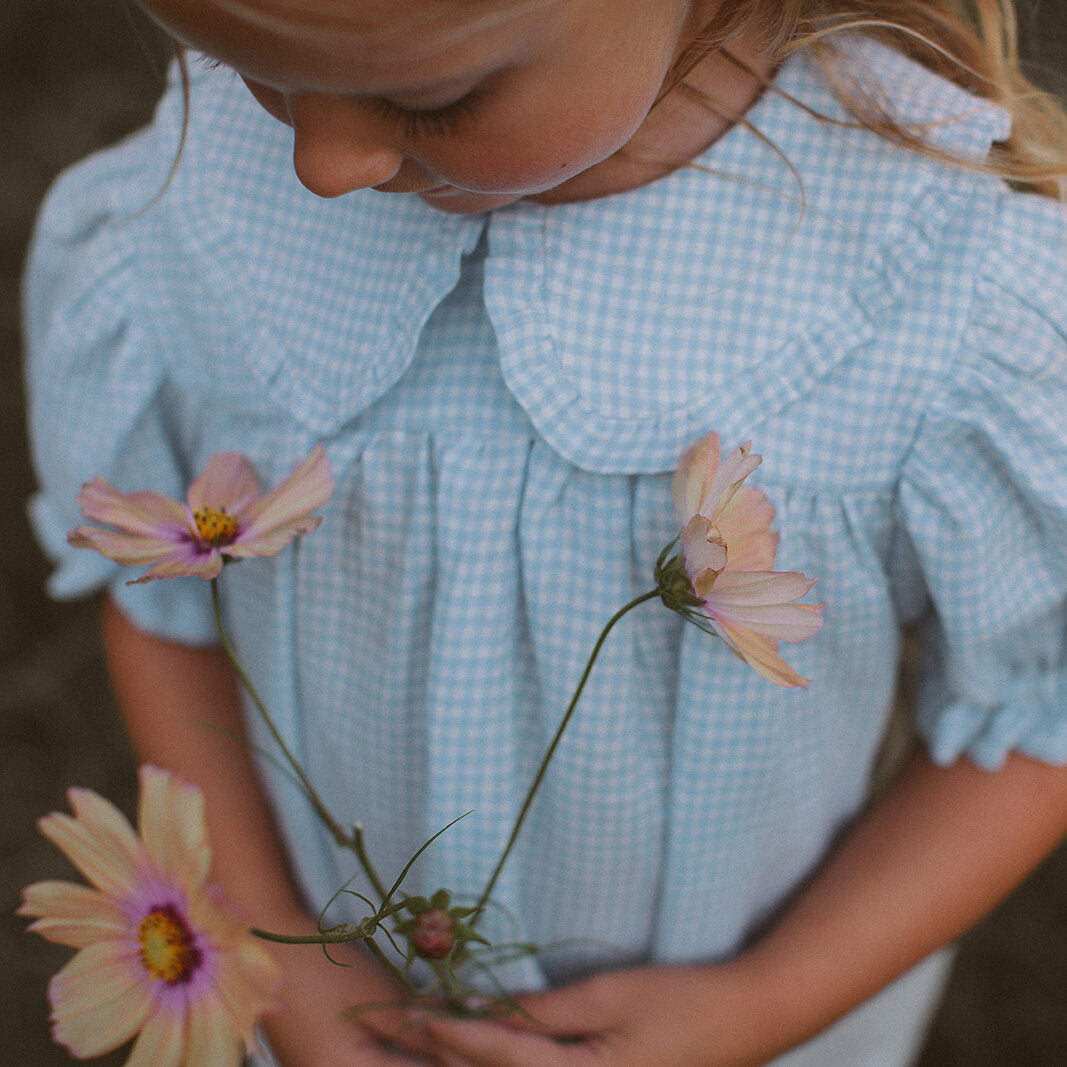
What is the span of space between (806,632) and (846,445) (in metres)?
0.17

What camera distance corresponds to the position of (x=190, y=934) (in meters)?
0.31

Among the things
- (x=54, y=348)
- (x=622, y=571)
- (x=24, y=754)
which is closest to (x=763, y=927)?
(x=622, y=571)

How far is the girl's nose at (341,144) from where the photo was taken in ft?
1.15

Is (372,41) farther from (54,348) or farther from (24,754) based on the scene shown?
(24,754)

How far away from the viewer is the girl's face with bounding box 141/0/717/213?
1.02ft

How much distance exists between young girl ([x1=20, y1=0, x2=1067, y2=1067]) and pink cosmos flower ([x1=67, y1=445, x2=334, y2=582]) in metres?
0.10

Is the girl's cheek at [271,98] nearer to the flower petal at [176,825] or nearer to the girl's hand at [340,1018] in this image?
the flower petal at [176,825]

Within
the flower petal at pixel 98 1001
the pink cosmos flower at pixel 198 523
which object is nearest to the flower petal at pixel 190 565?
the pink cosmos flower at pixel 198 523

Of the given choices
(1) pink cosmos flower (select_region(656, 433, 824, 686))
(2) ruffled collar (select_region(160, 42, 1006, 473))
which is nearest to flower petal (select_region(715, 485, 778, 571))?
(1) pink cosmos flower (select_region(656, 433, 824, 686))

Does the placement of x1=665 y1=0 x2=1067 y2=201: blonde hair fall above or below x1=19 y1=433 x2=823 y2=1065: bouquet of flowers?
above

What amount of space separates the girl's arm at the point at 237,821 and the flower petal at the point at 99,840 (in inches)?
11.0

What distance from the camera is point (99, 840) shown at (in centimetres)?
31

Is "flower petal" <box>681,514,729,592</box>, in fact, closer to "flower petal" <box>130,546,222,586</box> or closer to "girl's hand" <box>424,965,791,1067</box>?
"flower petal" <box>130,546,222,586</box>

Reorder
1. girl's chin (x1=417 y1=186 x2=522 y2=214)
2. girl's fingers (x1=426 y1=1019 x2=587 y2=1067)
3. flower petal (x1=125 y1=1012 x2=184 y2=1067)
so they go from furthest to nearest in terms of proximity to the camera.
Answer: girl's fingers (x1=426 y1=1019 x2=587 y2=1067) < girl's chin (x1=417 y1=186 x2=522 y2=214) < flower petal (x1=125 y1=1012 x2=184 y2=1067)
